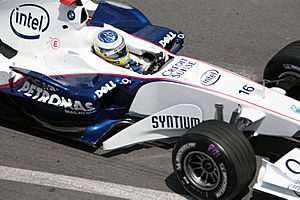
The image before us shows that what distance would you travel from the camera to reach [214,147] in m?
4.92

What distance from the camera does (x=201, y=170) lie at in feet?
17.0

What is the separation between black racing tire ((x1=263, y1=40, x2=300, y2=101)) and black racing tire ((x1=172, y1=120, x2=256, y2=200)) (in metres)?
1.16

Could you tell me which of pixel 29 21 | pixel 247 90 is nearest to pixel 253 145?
pixel 247 90

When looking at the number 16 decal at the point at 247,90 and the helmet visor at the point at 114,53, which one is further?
the helmet visor at the point at 114,53

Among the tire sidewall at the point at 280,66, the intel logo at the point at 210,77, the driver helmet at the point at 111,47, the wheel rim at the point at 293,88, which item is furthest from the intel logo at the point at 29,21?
the wheel rim at the point at 293,88

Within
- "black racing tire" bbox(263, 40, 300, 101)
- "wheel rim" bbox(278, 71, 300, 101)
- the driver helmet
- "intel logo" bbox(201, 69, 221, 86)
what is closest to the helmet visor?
the driver helmet

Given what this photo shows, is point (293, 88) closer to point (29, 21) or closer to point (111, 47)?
point (111, 47)

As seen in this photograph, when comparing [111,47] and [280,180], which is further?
[111,47]

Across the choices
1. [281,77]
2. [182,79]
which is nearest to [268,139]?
[281,77]

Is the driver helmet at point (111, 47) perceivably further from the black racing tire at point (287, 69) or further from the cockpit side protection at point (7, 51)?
the black racing tire at point (287, 69)

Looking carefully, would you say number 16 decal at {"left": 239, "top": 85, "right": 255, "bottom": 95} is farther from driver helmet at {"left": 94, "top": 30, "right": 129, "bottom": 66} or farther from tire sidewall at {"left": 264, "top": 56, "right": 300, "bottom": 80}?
driver helmet at {"left": 94, "top": 30, "right": 129, "bottom": 66}

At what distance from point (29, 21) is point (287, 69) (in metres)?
2.48

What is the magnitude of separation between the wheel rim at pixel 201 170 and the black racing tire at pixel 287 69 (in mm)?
1245

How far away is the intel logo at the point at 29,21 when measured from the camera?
6.25m
